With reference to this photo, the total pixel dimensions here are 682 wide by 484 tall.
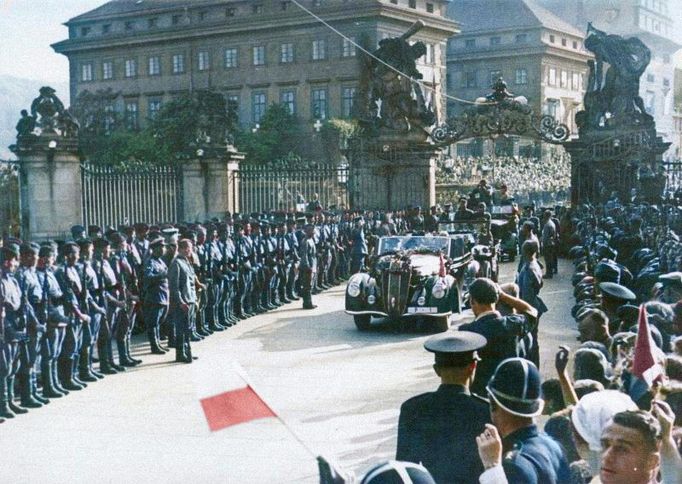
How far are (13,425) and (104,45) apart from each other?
5568cm

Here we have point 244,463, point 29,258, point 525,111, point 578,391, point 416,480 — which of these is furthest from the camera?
point 525,111

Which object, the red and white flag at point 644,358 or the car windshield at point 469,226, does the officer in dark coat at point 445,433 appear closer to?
the red and white flag at point 644,358

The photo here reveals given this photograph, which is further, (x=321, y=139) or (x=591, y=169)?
(x=321, y=139)

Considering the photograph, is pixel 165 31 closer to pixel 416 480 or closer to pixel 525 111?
pixel 525 111

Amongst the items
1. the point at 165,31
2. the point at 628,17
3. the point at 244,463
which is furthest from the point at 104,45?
the point at 244,463

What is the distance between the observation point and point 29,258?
9.81 m

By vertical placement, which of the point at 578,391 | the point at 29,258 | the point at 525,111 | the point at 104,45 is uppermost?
the point at 104,45

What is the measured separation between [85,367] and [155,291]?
6.05 feet

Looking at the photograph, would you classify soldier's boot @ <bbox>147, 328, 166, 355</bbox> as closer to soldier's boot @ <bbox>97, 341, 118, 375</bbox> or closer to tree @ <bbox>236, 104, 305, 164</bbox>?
soldier's boot @ <bbox>97, 341, 118, 375</bbox>

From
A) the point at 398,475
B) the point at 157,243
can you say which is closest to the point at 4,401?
the point at 157,243

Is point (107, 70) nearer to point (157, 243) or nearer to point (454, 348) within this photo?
point (157, 243)

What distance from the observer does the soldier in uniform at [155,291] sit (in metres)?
12.7

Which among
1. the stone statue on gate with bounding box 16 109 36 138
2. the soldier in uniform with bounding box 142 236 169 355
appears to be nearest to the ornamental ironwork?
the stone statue on gate with bounding box 16 109 36 138

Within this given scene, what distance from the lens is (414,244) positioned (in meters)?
16.4
